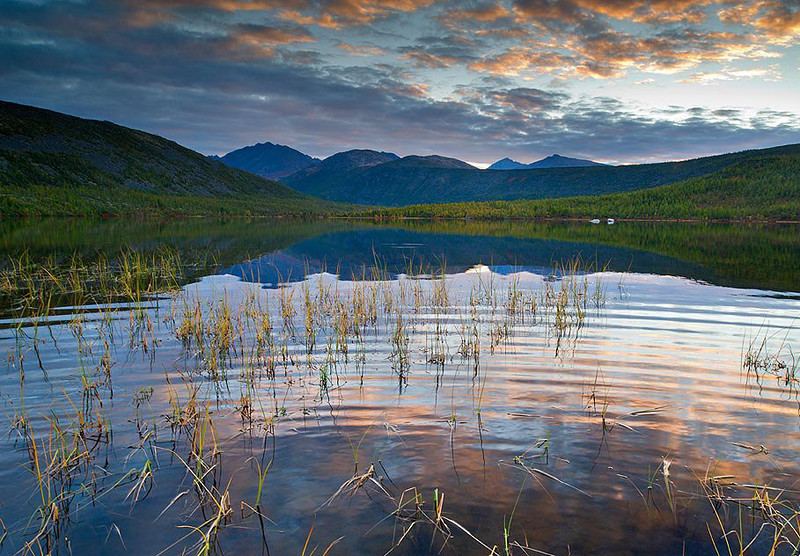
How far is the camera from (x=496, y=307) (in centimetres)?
1656

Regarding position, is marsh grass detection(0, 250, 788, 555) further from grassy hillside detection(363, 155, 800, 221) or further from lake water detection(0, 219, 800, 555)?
grassy hillside detection(363, 155, 800, 221)

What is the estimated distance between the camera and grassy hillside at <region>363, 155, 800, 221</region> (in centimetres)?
10344

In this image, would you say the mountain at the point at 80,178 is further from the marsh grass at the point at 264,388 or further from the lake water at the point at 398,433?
the lake water at the point at 398,433

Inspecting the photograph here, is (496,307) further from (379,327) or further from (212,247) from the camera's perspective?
(212,247)

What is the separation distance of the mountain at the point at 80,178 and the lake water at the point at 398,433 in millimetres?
78897

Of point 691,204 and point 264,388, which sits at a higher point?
point 691,204

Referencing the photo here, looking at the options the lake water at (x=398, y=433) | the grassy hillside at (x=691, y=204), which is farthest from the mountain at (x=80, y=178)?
the lake water at (x=398, y=433)

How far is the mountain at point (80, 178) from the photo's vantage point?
295ft

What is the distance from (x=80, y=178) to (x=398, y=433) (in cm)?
17627

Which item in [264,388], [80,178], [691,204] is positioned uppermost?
[80,178]

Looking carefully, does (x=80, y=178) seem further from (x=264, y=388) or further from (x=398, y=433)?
(x=398, y=433)

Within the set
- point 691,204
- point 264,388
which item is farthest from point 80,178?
point 264,388

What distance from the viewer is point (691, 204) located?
111000 mm

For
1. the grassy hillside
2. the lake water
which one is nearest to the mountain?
the grassy hillside
